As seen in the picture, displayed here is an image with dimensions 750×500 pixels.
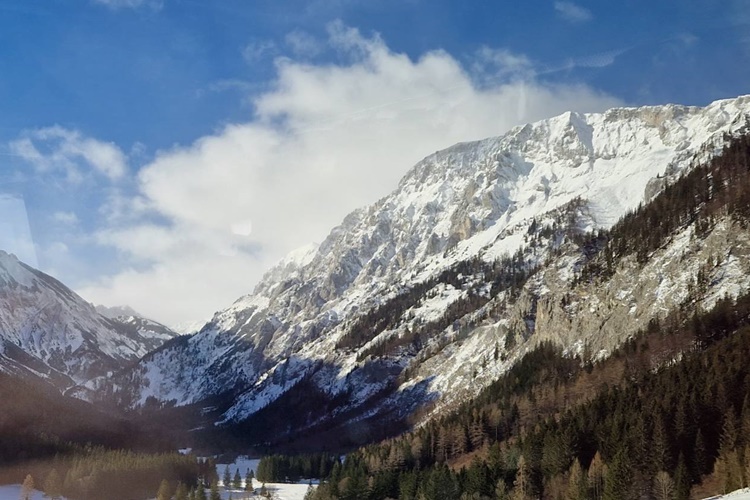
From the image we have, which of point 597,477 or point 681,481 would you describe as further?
point 597,477

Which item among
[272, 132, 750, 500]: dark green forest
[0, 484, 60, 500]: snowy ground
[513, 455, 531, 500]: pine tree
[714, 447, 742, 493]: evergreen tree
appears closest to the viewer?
[714, 447, 742, 493]: evergreen tree

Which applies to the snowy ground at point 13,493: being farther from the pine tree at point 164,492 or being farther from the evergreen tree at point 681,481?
the evergreen tree at point 681,481

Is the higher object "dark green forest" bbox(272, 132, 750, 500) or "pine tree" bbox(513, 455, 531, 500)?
"dark green forest" bbox(272, 132, 750, 500)

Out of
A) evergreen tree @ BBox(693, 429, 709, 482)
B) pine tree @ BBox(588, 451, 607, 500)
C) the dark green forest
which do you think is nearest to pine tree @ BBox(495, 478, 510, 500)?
the dark green forest

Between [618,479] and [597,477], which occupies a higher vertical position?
[597,477]

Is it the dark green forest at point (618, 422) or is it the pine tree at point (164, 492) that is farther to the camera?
the pine tree at point (164, 492)

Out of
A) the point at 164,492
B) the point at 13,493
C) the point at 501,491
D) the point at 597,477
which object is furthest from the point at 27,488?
the point at 597,477

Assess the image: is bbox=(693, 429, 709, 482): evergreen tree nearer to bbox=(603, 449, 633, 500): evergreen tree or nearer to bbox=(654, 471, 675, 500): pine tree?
bbox=(654, 471, 675, 500): pine tree

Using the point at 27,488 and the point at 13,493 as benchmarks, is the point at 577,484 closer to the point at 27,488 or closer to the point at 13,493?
the point at 27,488

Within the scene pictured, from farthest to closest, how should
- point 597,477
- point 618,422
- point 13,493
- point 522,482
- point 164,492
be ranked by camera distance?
point 13,493 → point 164,492 → point 618,422 → point 522,482 → point 597,477

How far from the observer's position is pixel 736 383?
87875 mm

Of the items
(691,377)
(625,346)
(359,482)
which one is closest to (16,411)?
(359,482)

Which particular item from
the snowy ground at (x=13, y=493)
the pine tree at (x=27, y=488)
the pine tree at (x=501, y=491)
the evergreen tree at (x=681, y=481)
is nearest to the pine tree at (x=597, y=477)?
the evergreen tree at (x=681, y=481)

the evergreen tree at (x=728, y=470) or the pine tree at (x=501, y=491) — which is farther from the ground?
the evergreen tree at (x=728, y=470)
